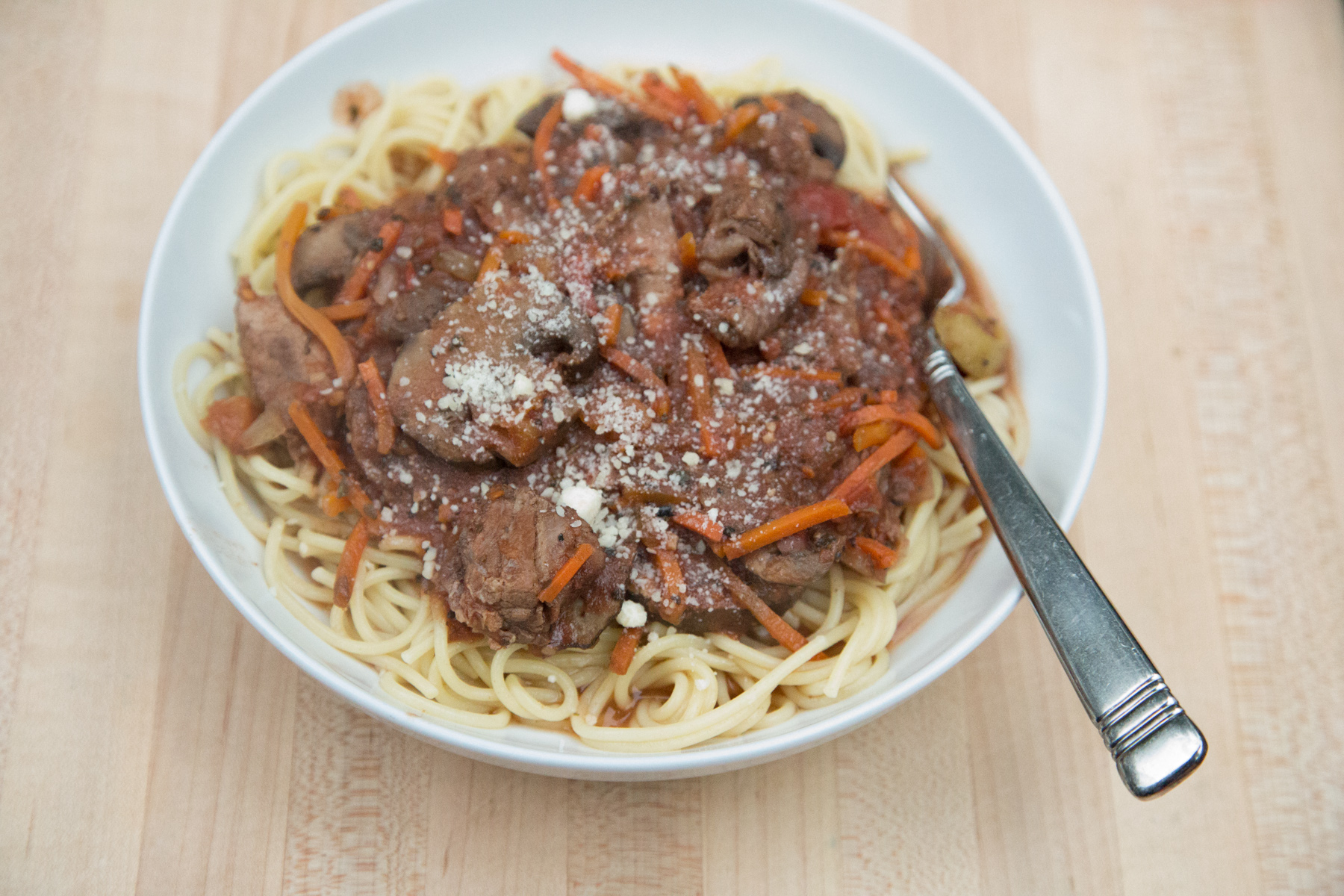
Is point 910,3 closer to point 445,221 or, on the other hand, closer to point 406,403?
point 445,221

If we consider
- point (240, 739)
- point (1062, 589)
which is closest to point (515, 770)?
point (240, 739)

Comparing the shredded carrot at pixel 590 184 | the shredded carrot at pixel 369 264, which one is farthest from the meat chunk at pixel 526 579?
the shredded carrot at pixel 590 184

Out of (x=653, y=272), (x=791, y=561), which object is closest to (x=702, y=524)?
(x=791, y=561)

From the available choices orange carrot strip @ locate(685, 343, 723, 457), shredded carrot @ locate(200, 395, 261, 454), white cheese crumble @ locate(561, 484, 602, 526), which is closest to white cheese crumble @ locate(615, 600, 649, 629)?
white cheese crumble @ locate(561, 484, 602, 526)

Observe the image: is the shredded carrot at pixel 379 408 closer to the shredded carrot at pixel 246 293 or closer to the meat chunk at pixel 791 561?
the shredded carrot at pixel 246 293

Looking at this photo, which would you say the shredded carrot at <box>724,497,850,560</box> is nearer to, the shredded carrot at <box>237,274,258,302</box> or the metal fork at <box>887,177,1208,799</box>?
the metal fork at <box>887,177,1208,799</box>
